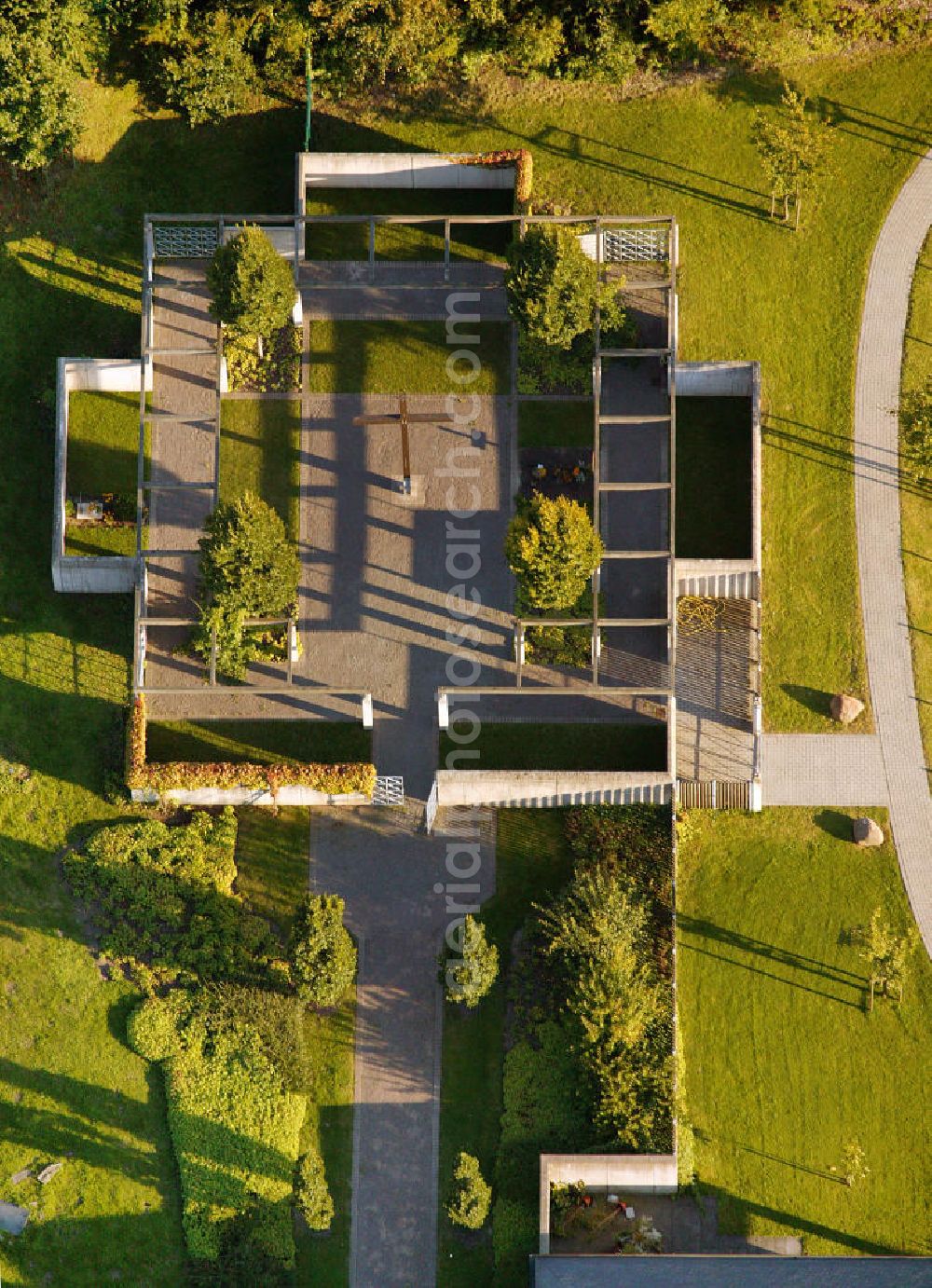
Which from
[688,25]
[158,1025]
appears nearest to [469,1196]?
[158,1025]

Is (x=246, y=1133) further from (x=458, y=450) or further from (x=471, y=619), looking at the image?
(x=458, y=450)

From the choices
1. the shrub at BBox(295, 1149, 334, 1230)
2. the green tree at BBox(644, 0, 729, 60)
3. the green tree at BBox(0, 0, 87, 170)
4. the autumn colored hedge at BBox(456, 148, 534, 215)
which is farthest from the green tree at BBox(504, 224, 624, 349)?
the shrub at BBox(295, 1149, 334, 1230)

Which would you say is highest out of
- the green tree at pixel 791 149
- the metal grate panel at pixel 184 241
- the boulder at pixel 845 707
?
the green tree at pixel 791 149

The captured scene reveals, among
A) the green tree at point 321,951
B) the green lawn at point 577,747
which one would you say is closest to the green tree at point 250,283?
the green lawn at point 577,747

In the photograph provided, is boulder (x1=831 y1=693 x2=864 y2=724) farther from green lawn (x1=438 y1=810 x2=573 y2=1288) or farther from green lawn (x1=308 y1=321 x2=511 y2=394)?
green lawn (x1=308 y1=321 x2=511 y2=394)

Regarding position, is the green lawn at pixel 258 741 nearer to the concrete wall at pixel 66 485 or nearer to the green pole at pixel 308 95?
the concrete wall at pixel 66 485

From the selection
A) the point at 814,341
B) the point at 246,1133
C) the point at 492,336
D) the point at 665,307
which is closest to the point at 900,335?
the point at 814,341
